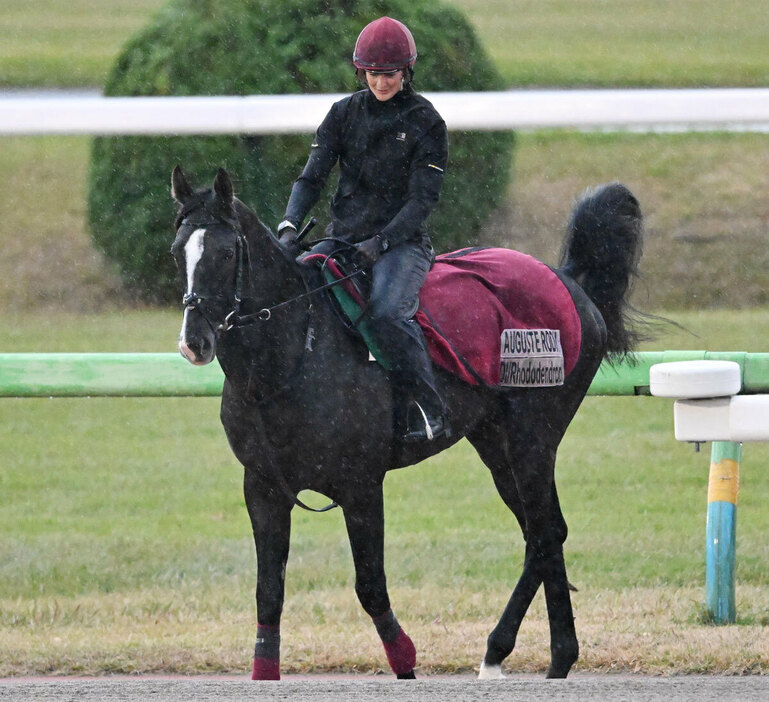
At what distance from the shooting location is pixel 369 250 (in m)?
4.46

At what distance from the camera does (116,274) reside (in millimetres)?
7535

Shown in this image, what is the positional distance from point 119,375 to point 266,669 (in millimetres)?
1734

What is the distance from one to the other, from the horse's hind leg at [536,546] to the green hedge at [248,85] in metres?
2.31

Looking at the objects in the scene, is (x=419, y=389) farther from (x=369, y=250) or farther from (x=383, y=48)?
(x=383, y=48)

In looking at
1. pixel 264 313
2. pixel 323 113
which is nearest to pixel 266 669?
pixel 264 313

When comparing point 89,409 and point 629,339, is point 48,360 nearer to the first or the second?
point 629,339

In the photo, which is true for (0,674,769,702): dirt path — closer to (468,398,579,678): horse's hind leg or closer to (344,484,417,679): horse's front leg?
(344,484,417,679): horse's front leg

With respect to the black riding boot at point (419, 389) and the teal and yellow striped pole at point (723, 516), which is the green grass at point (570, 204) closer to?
the teal and yellow striped pole at point (723, 516)

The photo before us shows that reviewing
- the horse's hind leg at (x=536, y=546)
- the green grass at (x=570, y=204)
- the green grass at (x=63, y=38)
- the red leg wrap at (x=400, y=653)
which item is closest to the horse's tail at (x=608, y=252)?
the horse's hind leg at (x=536, y=546)

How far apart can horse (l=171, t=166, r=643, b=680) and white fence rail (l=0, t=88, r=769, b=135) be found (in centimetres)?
137

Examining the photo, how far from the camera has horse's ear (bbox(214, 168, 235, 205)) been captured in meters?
4.07

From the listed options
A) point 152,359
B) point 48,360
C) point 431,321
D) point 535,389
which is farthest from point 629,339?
point 48,360

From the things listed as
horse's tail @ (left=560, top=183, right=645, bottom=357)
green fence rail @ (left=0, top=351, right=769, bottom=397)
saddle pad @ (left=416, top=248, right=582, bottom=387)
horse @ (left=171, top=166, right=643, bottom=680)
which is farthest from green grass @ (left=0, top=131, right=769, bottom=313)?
horse @ (left=171, top=166, right=643, bottom=680)

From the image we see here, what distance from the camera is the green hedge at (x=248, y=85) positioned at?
284 inches
